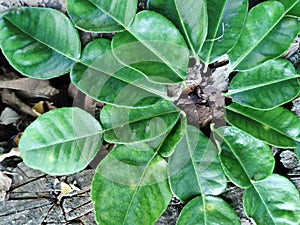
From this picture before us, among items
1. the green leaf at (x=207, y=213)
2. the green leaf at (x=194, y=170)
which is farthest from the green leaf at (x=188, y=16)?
the green leaf at (x=207, y=213)

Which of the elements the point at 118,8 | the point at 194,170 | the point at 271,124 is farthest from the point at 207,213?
the point at 118,8

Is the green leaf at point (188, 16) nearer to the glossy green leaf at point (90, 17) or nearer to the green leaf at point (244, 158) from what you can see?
the glossy green leaf at point (90, 17)

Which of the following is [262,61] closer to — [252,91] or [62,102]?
[252,91]

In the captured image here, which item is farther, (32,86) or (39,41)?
(32,86)

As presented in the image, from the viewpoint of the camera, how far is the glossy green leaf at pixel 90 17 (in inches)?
39.9

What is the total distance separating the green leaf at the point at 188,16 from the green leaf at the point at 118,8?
54 millimetres

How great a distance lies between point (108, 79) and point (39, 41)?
17cm

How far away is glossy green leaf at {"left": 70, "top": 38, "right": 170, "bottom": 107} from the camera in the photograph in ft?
3.40

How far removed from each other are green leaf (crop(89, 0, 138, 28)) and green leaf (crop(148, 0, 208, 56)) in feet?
0.18

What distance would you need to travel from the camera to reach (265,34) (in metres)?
1.07

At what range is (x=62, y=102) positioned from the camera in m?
1.23

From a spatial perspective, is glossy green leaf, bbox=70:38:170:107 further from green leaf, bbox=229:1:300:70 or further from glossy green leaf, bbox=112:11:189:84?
green leaf, bbox=229:1:300:70

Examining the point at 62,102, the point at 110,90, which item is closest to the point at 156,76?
the point at 110,90

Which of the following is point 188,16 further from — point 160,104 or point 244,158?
point 244,158
